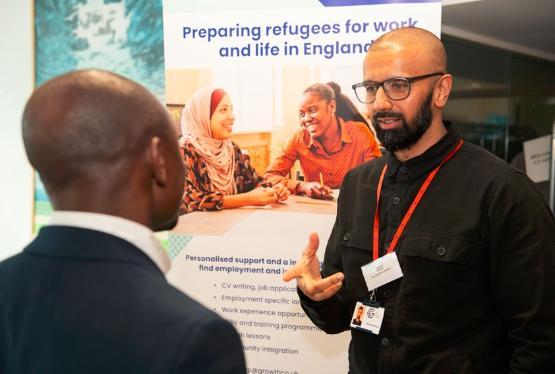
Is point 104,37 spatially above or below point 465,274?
above

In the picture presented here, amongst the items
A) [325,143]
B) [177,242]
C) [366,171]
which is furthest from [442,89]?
[177,242]

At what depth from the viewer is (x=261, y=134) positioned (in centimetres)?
242

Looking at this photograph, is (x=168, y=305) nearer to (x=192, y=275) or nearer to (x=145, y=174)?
(x=145, y=174)

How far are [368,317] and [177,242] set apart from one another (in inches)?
45.9

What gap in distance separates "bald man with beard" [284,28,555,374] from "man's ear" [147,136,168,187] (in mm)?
823

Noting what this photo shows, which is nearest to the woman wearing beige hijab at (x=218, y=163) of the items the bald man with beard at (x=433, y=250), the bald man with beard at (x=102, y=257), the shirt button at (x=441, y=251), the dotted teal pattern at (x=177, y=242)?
the dotted teal pattern at (x=177, y=242)

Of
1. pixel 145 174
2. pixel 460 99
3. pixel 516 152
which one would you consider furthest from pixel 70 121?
pixel 516 152

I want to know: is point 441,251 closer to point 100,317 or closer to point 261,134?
point 100,317

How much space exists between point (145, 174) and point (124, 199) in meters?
0.05

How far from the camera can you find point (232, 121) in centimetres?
244

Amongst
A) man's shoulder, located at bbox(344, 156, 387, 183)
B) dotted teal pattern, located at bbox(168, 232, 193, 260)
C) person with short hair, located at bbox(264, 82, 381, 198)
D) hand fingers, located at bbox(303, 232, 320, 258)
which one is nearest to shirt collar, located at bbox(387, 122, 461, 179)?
man's shoulder, located at bbox(344, 156, 387, 183)

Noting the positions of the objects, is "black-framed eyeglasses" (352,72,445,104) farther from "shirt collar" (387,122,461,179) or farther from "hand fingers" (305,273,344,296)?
"hand fingers" (305,273,344,296)

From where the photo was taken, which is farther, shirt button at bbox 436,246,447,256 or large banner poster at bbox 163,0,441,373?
large banner poster at bbox 163,0,441,373

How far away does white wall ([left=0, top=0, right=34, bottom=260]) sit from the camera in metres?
3.04
